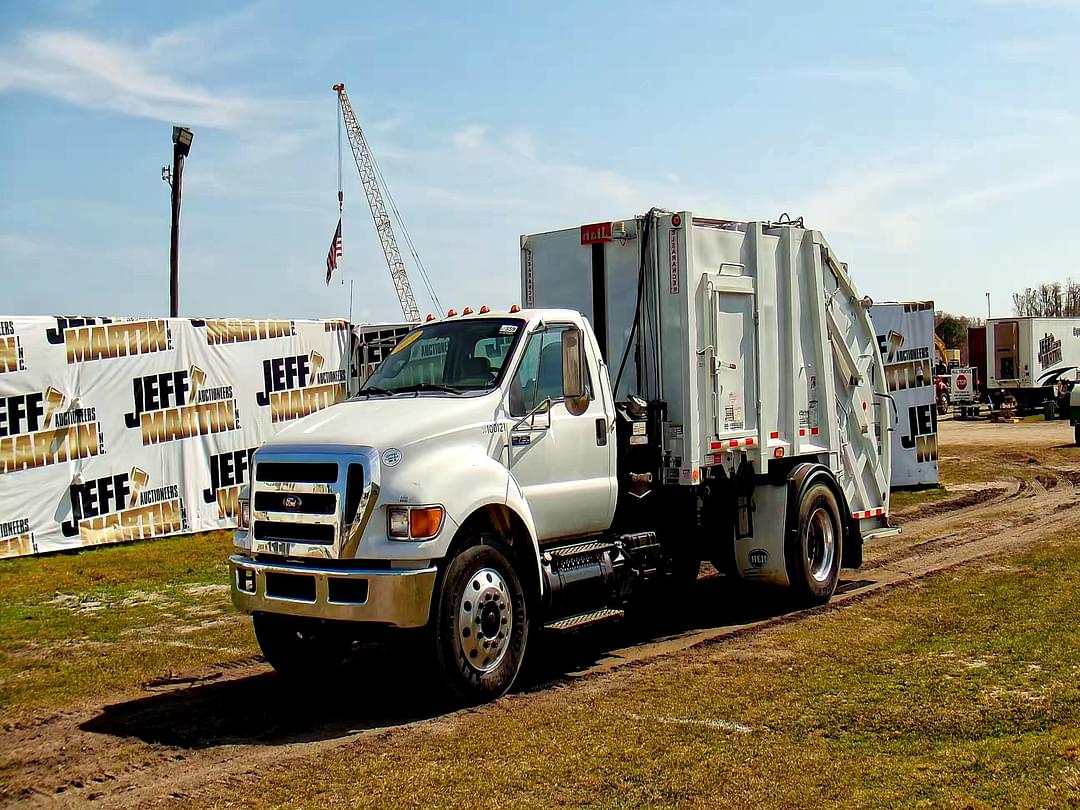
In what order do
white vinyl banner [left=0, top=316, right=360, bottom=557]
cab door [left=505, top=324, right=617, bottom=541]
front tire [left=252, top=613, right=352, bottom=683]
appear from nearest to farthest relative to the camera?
front tire [left=252, top=613, right=352, bottom=683], cab door [left=505, top=324, right=617, bottom=541], white vinyl banner [left=0, top=316, right=360, bottom=557]

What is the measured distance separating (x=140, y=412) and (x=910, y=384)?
44.1 ft

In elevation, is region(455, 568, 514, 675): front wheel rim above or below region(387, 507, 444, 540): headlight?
below

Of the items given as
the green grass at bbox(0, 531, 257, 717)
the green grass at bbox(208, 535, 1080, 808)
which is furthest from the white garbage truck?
the green grass at bbox(0, 531, 257, 717)

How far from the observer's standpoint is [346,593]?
22.7 feet

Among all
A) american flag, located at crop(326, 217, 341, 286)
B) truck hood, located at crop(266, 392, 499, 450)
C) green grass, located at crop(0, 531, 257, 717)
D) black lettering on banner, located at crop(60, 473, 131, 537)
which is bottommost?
green grass, located at crop(0, 531, 257, 717)

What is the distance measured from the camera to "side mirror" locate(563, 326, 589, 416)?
8.11 meters

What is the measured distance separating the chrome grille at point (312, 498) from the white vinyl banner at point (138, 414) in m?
8.16

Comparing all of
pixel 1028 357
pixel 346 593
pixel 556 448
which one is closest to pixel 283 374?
pixel 556 448

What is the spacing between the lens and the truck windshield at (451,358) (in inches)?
318

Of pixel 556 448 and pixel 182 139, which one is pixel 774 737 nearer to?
pixel 556 448

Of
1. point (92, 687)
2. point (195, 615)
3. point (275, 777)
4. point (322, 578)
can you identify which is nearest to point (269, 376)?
point (195, 615)

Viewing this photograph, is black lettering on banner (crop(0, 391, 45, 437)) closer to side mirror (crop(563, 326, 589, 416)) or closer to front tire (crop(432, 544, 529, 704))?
side mirror (crop(563, 326, 589, 416))

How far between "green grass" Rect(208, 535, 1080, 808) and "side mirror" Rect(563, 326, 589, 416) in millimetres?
2009

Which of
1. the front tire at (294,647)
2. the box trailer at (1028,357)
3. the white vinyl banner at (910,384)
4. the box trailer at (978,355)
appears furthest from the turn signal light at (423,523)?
the box trailer at (978,355)
